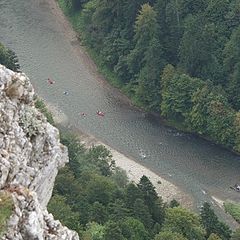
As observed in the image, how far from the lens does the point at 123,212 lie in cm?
4969

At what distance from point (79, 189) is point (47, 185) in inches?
1145

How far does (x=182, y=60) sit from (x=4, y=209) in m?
59.0

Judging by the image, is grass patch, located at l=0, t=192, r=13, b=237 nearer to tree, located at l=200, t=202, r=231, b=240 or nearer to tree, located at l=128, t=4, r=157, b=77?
tree, located at l=200, t=202, r=231, b=240

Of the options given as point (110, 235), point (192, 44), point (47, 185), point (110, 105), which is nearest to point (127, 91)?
point (110, 105)

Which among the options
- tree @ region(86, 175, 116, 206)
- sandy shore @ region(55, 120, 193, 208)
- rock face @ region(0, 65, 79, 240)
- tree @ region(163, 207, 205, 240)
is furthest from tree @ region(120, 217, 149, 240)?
rock face @ region(0, 65, 79, 240)

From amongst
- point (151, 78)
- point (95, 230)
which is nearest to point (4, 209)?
point (95, 230)

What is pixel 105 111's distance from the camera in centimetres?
7400

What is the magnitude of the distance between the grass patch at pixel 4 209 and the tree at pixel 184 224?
33.3m

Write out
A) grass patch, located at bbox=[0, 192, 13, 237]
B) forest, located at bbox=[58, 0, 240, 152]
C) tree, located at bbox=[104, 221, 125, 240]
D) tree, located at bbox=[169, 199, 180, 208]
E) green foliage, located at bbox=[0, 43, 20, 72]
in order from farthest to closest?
1. forest, located at bbox=[58, 0, 240, 152]
2. green foliage, located at bbox=[0, 43, 20, 72]
3. tree, located at bbox=[169, 199, 180, 208]
4. tree, located at bbox=[104, 221, 125, 240]
5. grass patch, located at bbox=[0, 192, 13, 237]

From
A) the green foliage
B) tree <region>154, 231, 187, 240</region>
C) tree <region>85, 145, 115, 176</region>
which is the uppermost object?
tree <region>154, 231, 187, 240</region>

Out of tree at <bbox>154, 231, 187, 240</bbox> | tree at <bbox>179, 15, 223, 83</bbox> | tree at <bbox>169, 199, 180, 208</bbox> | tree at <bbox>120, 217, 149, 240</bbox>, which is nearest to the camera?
tree at <bbox>120, 217, 149, 240</bbox>

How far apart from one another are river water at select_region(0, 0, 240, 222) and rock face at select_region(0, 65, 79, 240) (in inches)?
1626

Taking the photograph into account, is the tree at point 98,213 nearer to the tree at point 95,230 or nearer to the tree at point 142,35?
the tree at point 95,230

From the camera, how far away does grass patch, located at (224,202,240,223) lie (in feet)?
200
